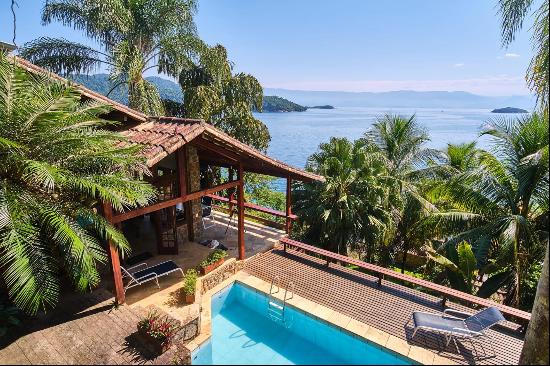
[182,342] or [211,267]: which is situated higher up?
[211,267]

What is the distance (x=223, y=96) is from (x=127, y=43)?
6.90 meters

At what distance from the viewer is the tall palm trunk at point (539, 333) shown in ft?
14.7

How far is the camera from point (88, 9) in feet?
50.6

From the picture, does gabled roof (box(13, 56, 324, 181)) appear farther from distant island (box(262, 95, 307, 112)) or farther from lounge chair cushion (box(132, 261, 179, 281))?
distant island (box(262, 95, 307, 112))

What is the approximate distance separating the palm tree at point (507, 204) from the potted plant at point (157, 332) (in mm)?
8487

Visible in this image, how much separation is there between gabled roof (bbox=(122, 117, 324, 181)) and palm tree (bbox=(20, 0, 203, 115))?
7260 mm

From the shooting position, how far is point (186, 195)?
9.12 metres

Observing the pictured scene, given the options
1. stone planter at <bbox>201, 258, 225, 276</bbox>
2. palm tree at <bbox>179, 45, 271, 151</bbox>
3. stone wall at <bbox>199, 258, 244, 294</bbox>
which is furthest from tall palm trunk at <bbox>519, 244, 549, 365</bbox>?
palm tree at <bbox>179, 45, 271, 151</bbox>

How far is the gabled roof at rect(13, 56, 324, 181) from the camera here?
775 centimetres

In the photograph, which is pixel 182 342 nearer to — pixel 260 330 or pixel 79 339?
pixel 260 330

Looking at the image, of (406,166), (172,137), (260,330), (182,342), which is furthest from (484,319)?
(406,166)

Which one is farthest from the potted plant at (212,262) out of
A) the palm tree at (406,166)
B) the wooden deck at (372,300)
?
the palm tree at (406,166)

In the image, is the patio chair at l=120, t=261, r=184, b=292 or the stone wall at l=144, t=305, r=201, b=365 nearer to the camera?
the stone wall at l=144, t=305, r=201, b=365

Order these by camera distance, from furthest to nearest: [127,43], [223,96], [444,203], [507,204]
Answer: [223,96]
[127,43]
[444,203]
[507,204]
